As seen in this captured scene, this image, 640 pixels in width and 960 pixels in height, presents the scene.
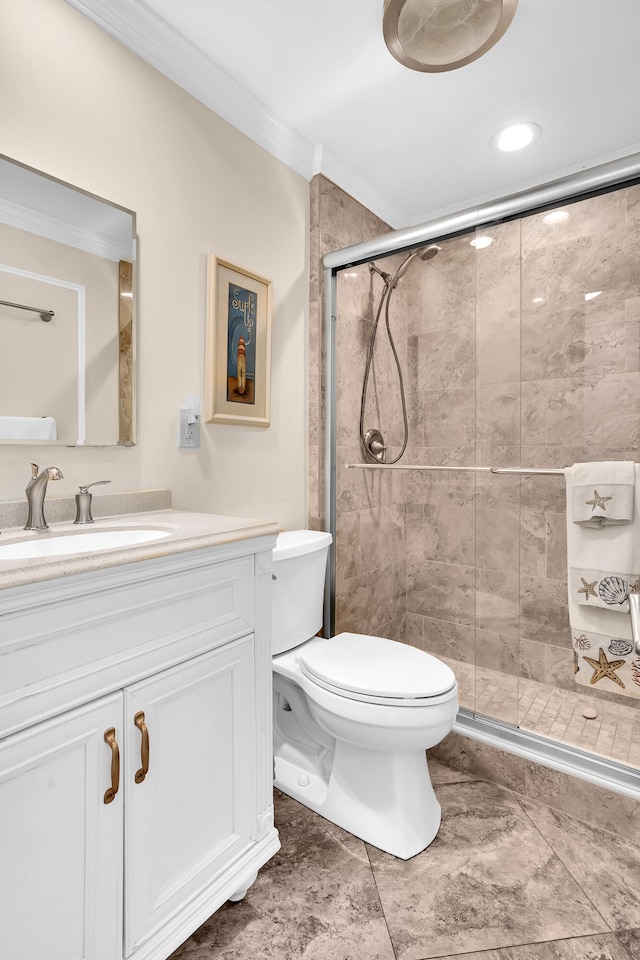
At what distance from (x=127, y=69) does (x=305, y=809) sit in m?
2.30

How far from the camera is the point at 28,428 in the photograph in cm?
124

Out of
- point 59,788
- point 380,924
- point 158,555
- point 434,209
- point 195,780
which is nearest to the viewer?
point 59,788

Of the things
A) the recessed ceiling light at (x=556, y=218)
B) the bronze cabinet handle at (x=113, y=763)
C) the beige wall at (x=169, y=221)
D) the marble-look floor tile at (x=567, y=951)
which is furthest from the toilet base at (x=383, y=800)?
the recessed ceiling light at (x=556, y=218)

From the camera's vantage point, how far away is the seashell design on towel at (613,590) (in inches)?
61.9

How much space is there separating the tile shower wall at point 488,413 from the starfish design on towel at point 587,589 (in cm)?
53

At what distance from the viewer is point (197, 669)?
1.08 metres

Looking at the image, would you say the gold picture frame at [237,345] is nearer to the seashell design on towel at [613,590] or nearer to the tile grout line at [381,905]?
the seashell design on towel at [613,590]

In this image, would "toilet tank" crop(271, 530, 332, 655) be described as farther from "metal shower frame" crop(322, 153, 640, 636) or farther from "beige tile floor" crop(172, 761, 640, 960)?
"beige tile floor" crop(172, 761, 640, 960)

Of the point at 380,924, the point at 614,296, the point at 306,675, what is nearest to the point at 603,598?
the point at 306,675

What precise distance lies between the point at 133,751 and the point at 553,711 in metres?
1.64

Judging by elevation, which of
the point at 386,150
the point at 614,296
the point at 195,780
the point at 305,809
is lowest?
the point at 305,809

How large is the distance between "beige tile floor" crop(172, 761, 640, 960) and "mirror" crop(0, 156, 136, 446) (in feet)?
4.15

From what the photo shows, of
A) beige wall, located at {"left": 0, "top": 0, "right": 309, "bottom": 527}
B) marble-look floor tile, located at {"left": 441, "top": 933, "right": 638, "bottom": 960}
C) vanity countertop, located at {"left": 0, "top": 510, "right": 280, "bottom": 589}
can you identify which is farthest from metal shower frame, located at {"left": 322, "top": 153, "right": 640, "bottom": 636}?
marble-look floor tile, located at {"left": 441, "top": 933, "right": 638, "bottom": 960}

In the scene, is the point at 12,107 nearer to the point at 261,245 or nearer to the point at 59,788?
the point at 261,245
